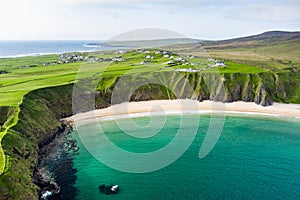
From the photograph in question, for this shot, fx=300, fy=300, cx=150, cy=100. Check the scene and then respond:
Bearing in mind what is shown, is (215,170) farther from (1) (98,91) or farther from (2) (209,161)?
(1) (98,91)

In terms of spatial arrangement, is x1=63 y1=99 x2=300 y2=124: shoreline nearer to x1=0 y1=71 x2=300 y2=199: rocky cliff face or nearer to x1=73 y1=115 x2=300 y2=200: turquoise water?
x1=0 y1=71 x2=300 y2=199: rocky cliff face

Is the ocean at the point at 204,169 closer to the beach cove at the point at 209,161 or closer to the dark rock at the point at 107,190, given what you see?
the beach cove at the point at 209,161

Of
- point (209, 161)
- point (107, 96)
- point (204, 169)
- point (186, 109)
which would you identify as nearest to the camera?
point (204, 169)

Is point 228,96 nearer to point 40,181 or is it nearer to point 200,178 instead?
point 200,178

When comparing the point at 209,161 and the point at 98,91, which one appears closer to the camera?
the point at 209,161

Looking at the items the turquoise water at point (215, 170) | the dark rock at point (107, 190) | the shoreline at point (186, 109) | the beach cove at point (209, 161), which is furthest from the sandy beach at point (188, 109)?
the dark rock at point (107, 190)

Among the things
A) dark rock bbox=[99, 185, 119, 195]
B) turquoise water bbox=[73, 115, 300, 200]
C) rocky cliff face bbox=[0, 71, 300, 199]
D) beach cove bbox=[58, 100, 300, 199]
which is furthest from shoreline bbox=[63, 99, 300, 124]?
dark rock bbox=[99, 185, 119, 195]

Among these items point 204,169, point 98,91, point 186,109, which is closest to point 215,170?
point 204,169
